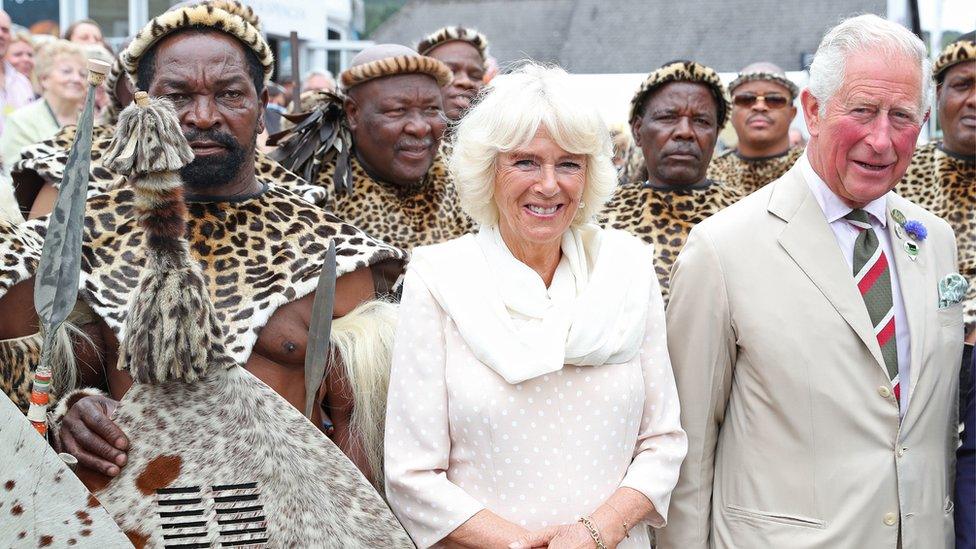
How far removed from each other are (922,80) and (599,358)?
3.54 feet

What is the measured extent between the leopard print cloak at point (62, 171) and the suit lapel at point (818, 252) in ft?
5.13

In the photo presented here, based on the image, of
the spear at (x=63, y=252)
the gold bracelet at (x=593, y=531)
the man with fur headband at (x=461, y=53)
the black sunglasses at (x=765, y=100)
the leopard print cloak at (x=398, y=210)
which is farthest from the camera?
the black sunglasses at (x=765, y=100)

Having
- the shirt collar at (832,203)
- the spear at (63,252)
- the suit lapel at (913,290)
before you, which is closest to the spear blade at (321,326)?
the spear at (63,252)

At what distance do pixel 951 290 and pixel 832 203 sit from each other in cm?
36

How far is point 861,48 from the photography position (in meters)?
2.64

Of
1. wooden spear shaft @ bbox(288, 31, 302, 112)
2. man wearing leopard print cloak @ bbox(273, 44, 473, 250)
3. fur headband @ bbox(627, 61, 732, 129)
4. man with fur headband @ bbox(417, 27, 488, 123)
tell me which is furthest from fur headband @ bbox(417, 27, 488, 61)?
fur headband @ bbox(627, 61, 732, 129)

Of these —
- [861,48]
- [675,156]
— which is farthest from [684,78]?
[861,48]

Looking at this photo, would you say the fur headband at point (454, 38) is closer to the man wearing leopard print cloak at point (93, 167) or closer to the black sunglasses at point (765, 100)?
the black sunglasses at point (765, 100)

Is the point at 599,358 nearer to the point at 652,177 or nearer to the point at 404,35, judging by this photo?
the point at 652,177

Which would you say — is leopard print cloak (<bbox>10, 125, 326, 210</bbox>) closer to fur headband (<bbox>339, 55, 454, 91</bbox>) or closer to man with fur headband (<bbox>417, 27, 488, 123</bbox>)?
fur headband (<bbox>339, 55, 454, 91</bbox>)

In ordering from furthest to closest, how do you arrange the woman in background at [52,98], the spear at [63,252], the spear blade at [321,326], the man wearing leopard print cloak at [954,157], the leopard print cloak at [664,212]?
the woman in background at [52,98] < the man wearing leopard print cloak at [954,157] < the leopard print cloak at [664,212] < the spear blade at [321,326] < the spear at [63,252]

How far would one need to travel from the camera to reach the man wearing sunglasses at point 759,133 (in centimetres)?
657

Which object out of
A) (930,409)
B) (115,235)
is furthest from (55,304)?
(930,409)

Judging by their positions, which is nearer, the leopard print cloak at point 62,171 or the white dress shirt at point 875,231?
the white dress shirt at point 875,231
